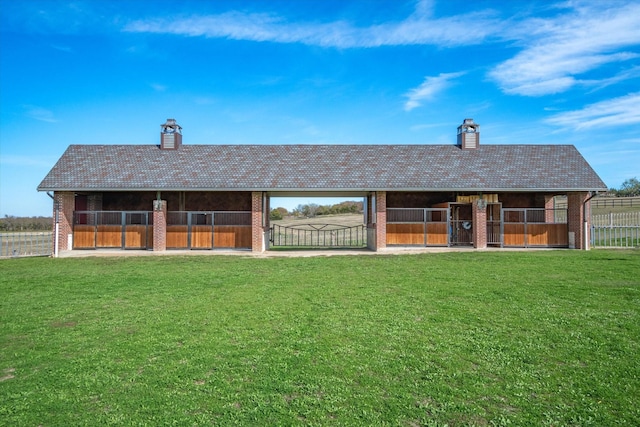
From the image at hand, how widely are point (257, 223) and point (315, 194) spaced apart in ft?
11.3

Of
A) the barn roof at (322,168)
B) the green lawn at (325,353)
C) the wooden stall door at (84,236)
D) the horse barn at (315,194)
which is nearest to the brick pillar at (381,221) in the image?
the horse barn at (315,194)

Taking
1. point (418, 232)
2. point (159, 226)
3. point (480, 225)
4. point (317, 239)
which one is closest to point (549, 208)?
point (480, 225)

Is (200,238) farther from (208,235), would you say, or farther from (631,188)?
(631,188)

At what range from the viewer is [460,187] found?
19.7 meters

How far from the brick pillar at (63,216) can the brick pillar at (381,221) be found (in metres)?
13.9

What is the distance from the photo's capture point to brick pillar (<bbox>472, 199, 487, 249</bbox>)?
784 inches

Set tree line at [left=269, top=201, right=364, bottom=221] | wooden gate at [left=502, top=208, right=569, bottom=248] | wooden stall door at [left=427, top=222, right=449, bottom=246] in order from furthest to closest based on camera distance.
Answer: tree line at [left=269, top=201, right=364, bottom=221] → wooden gate at [left=502, top=208, right=569, bottom=248] → wooden stall door at [left=427, top=222, right=449, bottom=246]

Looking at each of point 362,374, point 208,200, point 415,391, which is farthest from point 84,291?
point 208,200

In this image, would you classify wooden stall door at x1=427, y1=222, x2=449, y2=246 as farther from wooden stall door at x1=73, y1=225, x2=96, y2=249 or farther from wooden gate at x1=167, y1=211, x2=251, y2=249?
wooden stall door at x1=73, y1=225, x2=96, y2=249

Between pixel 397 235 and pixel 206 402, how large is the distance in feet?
55.1

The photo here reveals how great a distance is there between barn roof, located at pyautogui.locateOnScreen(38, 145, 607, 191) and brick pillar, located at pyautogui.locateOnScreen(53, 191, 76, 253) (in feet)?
1.81

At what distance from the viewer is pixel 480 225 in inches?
787

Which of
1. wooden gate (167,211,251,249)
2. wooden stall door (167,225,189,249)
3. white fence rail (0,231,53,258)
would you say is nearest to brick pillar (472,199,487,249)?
wooden gate (167,211,251,249)

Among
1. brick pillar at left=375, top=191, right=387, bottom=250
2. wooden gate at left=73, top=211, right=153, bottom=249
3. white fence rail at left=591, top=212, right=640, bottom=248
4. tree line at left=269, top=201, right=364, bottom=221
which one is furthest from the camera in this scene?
tree line at left=269, top=201, right=364, bottom=221
